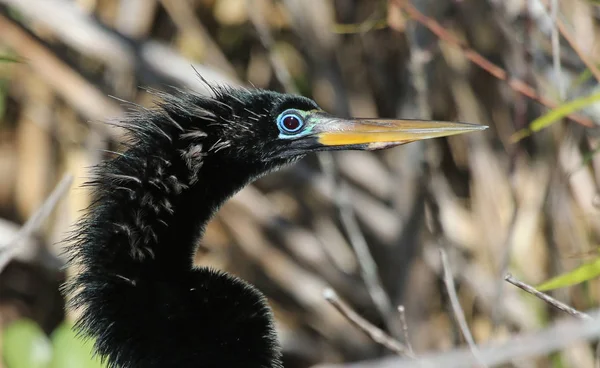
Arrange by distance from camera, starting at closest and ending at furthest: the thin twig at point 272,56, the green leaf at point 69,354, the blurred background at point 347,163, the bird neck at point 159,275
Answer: the bird neck at point 159,275 → the green leaf at point 69,354 → the thin twig at point 272,56 → the blurred background at point 347,163

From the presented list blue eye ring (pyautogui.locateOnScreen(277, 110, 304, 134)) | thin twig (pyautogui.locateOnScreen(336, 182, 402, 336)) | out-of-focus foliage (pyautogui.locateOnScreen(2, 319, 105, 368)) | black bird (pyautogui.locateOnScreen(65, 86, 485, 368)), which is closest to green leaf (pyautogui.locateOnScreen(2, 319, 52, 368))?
out-of-focus foliage (pyautogui.locateOnScreen(2, 319, 105, 368))

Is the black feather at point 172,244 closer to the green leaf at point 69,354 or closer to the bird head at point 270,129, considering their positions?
the bird head at point 270,129

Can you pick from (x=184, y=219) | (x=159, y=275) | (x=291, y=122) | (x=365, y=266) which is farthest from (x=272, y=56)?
(x=159, y=275)

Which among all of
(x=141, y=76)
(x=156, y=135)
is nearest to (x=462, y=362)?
(x=156, y=135)

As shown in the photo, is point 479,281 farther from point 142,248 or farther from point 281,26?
point 142,248

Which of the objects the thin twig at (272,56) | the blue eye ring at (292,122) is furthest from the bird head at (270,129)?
the thin twig at (272,56)

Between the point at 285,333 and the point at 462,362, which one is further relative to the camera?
the point at 285,333

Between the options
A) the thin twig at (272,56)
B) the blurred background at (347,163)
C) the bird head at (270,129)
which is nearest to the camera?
the bird head at (270,129)
